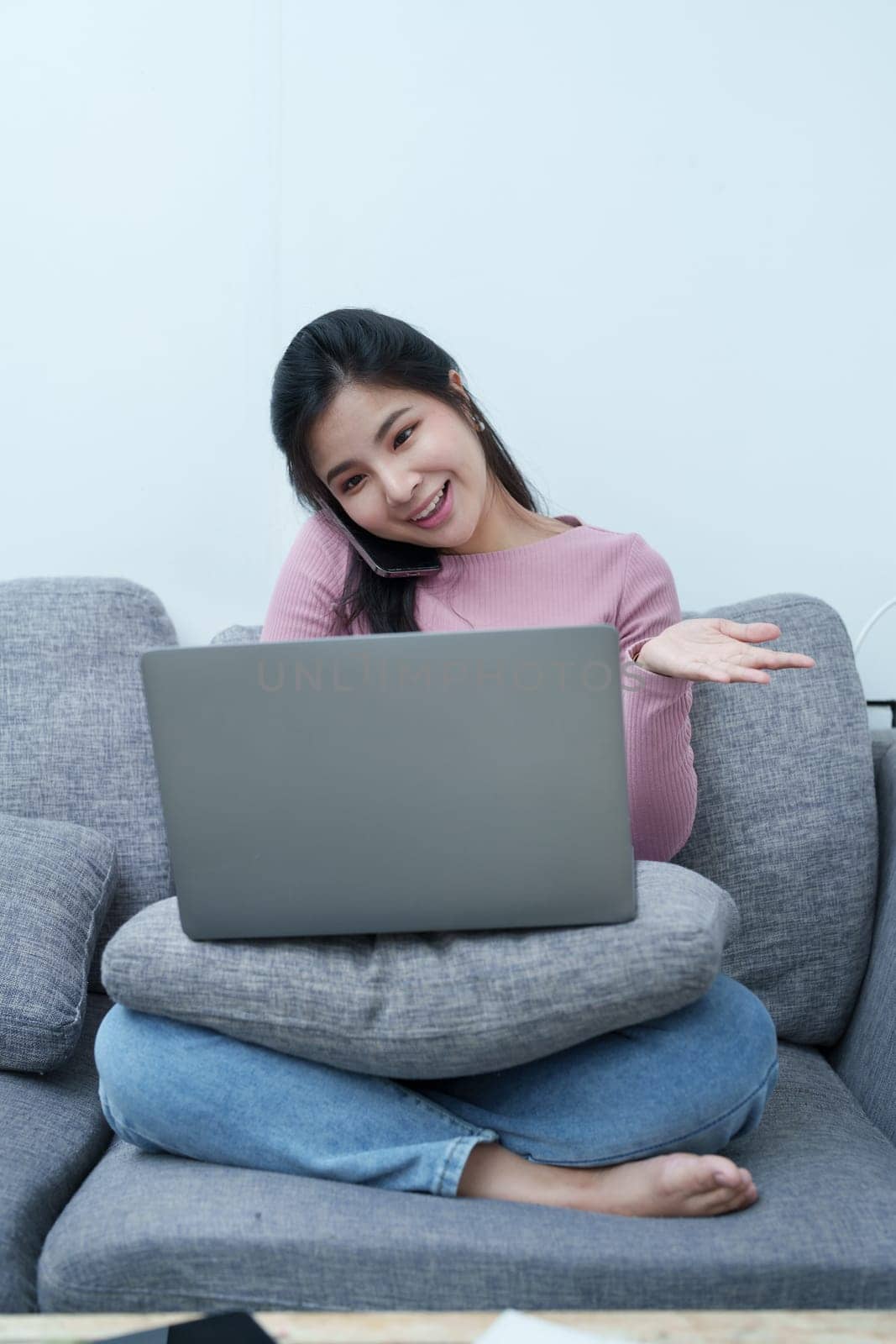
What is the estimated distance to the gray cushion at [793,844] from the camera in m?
1.35

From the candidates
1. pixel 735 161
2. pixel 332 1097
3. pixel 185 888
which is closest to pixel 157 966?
pixel 185 888

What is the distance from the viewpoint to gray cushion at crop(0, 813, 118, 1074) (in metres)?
1.19

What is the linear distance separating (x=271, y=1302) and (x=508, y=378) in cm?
121

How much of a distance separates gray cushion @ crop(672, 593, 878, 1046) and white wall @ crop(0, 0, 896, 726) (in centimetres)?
35

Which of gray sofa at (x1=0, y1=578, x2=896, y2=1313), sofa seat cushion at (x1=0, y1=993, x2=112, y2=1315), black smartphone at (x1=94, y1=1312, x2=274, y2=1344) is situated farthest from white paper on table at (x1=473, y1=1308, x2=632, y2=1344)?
sofa seat cushion at (x1=0, y1=993, x2=112, y2=1315)

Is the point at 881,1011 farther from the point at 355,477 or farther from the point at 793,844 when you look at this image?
the point at 355,477

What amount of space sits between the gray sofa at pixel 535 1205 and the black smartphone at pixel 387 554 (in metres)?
0.23

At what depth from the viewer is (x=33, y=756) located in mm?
1490

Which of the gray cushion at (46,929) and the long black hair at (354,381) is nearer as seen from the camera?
the gray cushion at (46,929)

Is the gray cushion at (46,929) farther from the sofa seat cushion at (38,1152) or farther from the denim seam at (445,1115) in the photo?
the denim seam at (445,1115)

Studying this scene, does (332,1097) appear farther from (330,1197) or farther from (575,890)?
(575,890)

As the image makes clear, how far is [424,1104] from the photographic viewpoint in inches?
40.6

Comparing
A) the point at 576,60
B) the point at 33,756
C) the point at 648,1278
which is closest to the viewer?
the point at 648,1278

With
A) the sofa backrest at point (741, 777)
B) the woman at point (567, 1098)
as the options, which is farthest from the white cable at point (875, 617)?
the woman at point (567, 1098)
